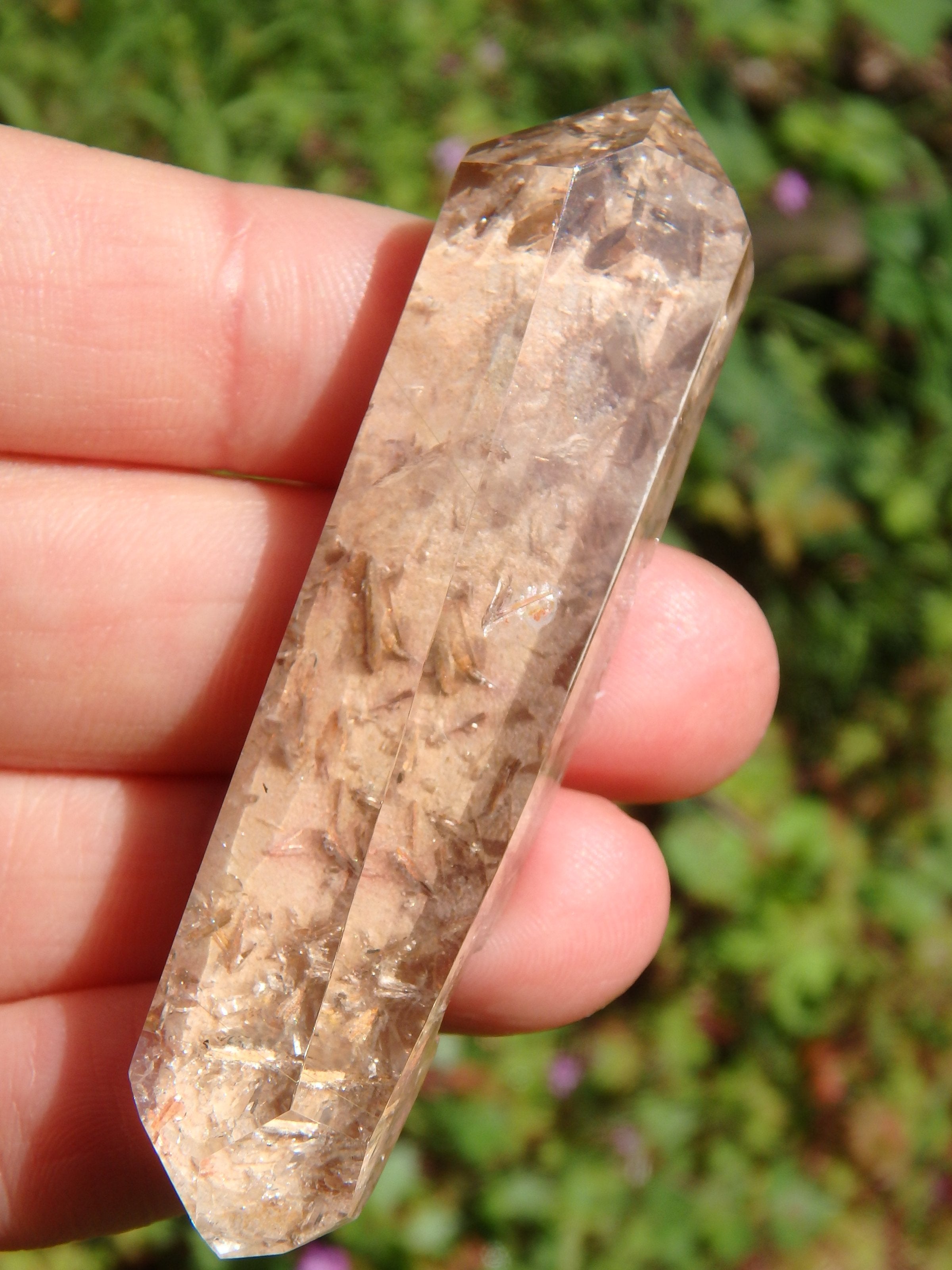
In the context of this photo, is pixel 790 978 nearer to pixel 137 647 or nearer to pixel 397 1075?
pixel 397 1075

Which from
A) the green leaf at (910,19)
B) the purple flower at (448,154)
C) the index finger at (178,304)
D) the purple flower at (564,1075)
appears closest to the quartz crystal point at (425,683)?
the index finger at (178,304)

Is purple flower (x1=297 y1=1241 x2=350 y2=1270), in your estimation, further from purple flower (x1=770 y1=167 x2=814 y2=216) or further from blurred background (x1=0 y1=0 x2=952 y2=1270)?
purple flower (x1=770 y1=167 x2=814 y2=216)

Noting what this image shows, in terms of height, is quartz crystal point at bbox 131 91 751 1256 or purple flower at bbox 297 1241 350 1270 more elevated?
quartz crystal point at bbox 131 91 751 1256

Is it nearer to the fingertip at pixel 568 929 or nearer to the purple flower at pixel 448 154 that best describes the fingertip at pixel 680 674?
the fingertip at pixel 568 929

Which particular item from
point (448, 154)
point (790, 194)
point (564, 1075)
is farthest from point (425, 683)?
point (790, 194)

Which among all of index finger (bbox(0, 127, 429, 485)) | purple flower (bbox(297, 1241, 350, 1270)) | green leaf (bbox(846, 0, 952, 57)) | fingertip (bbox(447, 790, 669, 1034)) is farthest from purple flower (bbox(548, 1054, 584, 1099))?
green leaf (bbox(846, 0, 952, 57))

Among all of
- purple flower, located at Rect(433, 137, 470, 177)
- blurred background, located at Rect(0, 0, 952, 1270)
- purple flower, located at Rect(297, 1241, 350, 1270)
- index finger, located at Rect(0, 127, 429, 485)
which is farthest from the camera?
purple flower, located at Rect(433, 137, 470, 177)

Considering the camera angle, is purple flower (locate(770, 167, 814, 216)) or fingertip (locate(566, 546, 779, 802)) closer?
fingertip (locate(566, 546, 779, 802))
